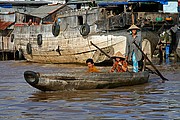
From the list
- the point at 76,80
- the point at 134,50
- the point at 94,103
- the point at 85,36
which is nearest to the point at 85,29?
the point at 85,36

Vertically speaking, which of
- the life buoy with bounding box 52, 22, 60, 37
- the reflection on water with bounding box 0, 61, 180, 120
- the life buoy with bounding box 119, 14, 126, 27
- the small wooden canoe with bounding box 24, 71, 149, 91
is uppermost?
the life buoy with bounding box 119, 14, 126, 27

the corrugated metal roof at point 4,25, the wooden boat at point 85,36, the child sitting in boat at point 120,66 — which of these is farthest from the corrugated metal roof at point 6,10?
the child sitting in boat at point 120,66

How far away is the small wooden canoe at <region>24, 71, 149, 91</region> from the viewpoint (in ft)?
35.2

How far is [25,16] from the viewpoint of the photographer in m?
34.6

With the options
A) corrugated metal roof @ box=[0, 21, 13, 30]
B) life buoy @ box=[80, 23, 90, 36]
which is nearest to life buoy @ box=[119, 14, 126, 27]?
life buoy @ box=[80, 23, 90, 36]

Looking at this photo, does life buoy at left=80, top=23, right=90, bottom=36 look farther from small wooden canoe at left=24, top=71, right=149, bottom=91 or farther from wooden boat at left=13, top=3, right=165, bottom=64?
small wooden canoe at left=24, top=71, right=149, bottom=91

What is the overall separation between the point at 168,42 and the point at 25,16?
40.4 ft

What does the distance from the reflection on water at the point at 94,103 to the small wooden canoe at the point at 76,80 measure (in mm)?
140

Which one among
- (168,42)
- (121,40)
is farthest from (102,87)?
(168,42)

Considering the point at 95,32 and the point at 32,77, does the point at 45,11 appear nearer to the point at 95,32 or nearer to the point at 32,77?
the point at 95,32

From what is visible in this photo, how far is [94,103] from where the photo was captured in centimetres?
941

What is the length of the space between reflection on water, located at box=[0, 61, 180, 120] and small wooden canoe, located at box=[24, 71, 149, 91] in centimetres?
14

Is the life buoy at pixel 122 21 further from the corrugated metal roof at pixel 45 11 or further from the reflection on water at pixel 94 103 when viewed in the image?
the corrugated metal roof at pixel 45 11

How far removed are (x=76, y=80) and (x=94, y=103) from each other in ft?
5.48
